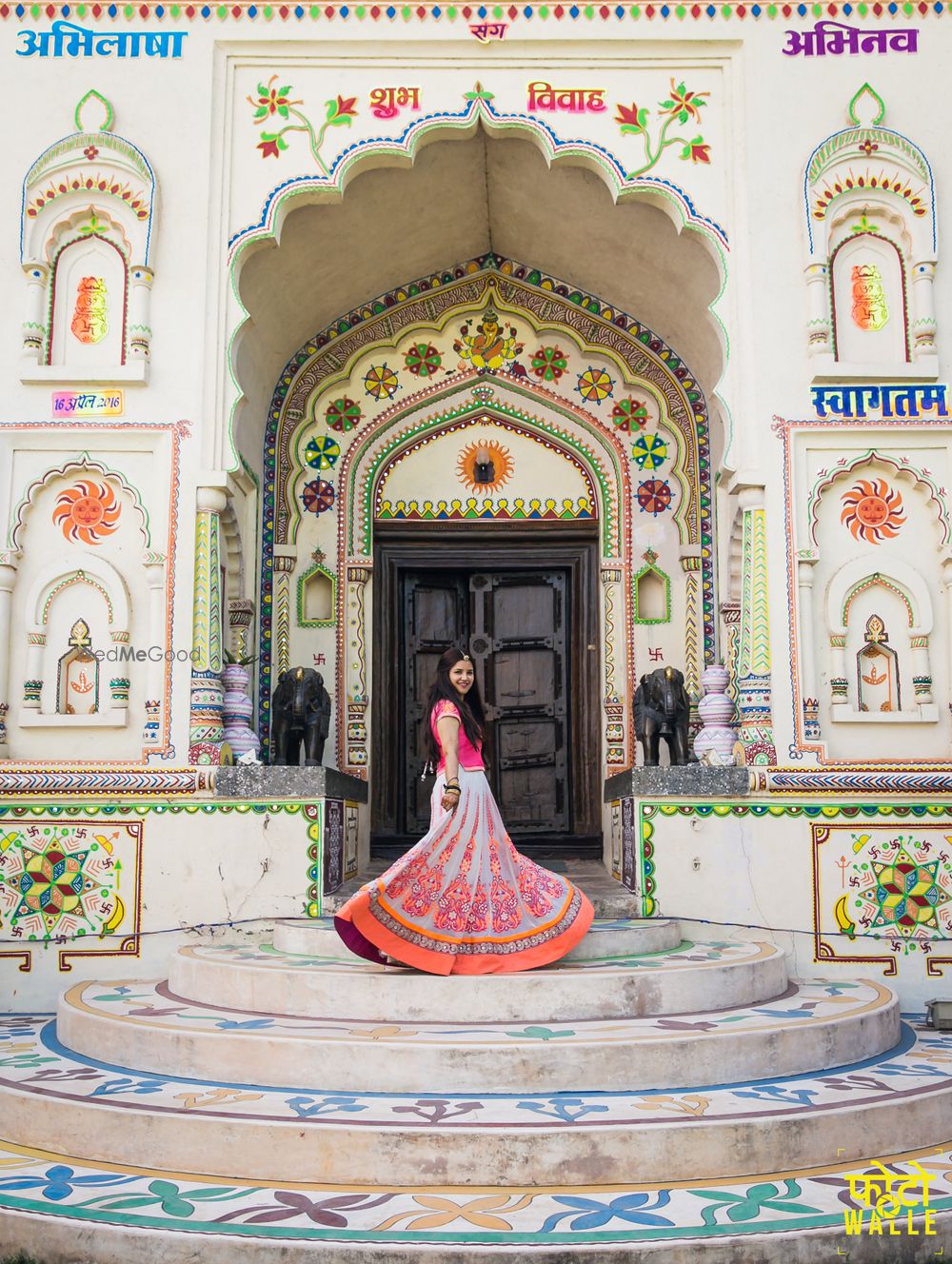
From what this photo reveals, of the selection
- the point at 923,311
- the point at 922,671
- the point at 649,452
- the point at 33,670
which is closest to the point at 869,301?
the point at 923,311

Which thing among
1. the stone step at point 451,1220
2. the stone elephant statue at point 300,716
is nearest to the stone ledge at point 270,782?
the stone elephant statue at point 300,716

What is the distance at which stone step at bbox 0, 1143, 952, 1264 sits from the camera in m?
3.11

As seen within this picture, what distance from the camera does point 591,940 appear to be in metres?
5.73

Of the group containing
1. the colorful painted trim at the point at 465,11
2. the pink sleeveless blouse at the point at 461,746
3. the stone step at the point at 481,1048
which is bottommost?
the stone step at the point at 481,1048

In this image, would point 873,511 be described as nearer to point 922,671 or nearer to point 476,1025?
point 922,671

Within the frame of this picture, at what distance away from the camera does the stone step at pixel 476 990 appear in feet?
15.7

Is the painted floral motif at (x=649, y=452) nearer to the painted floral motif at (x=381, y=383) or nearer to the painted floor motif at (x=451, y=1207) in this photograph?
the painted floral motif at (x=381, y=383)

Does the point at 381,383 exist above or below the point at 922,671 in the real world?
above

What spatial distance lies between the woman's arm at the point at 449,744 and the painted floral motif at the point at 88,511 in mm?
2886

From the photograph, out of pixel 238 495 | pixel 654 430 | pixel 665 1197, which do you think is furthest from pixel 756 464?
pixel 665 1197

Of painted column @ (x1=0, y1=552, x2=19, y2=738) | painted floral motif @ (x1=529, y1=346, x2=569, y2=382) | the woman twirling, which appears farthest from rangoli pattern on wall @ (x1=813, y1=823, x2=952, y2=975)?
painted column @ (x1=0, y1=552, x2=19, y2=738)

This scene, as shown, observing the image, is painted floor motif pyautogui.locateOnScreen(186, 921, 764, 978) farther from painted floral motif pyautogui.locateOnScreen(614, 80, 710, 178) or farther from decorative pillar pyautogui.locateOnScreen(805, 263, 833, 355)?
painted floral motif pyautogui.locateOnScreen(614, 80, 710, 178)

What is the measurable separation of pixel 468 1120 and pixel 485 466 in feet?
18.9

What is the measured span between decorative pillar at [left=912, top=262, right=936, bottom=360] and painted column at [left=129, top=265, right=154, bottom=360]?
4448 mm
